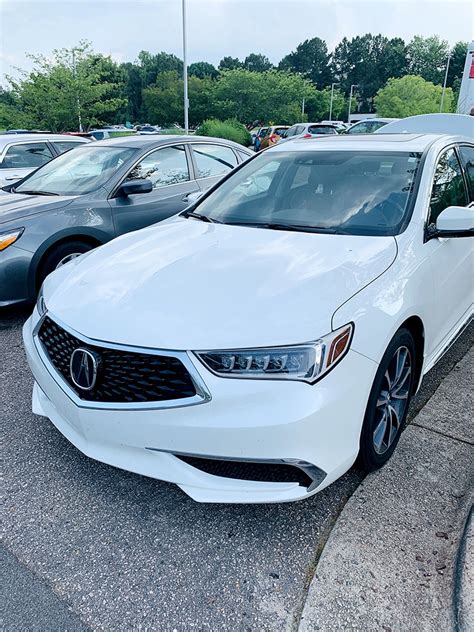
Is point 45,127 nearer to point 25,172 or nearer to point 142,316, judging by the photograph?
point 25,172

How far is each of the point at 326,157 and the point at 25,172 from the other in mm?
6437

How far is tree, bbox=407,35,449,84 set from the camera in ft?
288

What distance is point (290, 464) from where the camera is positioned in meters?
1.86

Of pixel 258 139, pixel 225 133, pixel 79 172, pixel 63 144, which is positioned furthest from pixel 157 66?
pixel 79 172

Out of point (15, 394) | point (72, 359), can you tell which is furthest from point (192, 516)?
point (15, 394)

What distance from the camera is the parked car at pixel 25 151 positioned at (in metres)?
8.03

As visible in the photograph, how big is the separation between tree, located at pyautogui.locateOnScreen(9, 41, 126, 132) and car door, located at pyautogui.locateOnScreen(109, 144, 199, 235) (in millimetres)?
17441

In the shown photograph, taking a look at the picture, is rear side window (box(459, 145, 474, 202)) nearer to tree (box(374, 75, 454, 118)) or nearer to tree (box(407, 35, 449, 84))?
tree (box(374, 75, 454, 118))

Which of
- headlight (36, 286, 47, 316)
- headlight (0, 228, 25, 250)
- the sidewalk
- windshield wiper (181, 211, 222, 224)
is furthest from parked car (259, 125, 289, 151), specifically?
the sidewalk

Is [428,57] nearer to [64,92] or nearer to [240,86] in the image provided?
[240,86]

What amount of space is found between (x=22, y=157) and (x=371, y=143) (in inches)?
268

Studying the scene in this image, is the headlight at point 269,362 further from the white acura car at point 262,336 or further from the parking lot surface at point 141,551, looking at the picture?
the parking lot surface at point 141,551

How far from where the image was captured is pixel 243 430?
5.97 ft

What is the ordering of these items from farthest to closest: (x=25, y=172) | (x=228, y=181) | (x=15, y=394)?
1. (x=25, y=172)
2. (x=228, y=181)
3. (x=15, y=394)
